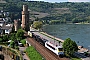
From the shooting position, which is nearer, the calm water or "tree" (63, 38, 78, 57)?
"tree" (63, 38, 78, 57)

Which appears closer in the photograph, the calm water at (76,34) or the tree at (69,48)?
the tree at (69,48)

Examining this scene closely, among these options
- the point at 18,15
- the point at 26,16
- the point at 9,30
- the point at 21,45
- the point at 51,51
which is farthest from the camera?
the point at 18,15

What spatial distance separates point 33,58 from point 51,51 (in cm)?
552

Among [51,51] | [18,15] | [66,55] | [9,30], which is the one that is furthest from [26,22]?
[18,15]

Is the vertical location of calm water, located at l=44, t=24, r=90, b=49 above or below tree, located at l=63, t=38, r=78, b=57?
below

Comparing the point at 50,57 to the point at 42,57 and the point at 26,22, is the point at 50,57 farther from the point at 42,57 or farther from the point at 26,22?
the point at 26,22

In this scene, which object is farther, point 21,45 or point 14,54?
point 21,45

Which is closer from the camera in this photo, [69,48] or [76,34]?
[69,48]

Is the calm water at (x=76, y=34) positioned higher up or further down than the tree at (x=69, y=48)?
further down

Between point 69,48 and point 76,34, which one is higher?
point 69,48

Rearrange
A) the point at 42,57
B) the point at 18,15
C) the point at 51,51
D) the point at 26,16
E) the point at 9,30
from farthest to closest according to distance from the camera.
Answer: the point at 18,15 → the point at 26,16 → the point at 9,30 → the point at 51,51 → the point at 42,57

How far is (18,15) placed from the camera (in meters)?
181

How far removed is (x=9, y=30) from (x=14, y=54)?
3142cm

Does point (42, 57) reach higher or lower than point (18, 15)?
higher
